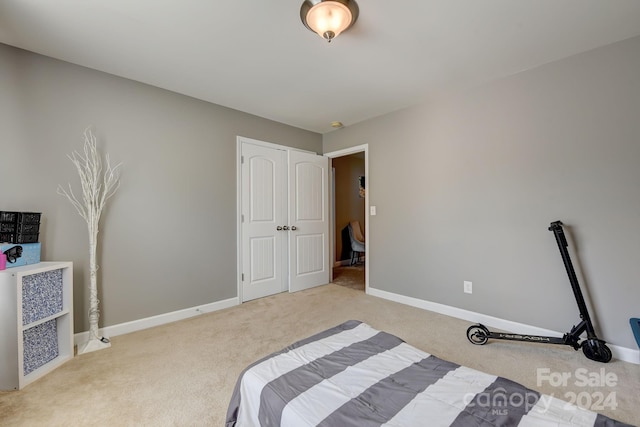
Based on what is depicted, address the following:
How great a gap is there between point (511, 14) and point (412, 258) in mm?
2449

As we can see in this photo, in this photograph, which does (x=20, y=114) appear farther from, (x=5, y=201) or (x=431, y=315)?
(x=431, y=315)

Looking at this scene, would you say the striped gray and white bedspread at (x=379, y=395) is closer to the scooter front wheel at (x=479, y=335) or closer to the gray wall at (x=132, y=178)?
the scooter front wheel at (x=479, y=335)

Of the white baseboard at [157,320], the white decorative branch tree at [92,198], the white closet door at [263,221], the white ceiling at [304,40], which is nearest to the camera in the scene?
the white ceiling at [304,40]

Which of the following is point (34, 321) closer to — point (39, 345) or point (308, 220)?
point (39, 345)

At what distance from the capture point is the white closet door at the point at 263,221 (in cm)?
360

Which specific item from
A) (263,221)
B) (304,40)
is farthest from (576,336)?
(263,221)

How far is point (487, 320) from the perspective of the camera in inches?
110

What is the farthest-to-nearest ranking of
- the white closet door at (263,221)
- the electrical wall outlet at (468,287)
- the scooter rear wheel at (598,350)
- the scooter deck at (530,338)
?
the white closet door at (263,221)
the electrical wall outlet at (468,287)
the scooter deck at (530,338)
the scooter rear wheel at (598,350)

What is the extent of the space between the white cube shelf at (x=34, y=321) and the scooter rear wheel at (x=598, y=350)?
157 inches

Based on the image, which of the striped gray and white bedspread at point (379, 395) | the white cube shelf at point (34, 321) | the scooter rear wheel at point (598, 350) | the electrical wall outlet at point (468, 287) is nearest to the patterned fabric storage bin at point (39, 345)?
the white cube shelf at point (34, 321)

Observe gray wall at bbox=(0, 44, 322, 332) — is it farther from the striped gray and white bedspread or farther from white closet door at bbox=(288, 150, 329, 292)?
the striped gray and white bedspread

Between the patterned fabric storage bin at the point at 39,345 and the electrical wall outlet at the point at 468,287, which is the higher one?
the electrical wall outlet at the point at 468,287

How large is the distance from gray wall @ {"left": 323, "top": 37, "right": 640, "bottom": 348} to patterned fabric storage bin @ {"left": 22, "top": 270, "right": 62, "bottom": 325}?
330 cm

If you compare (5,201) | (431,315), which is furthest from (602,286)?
(5,201)
